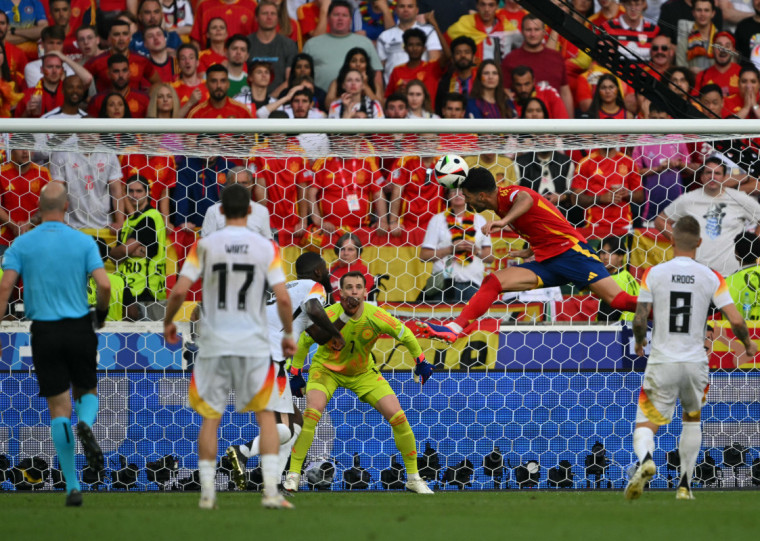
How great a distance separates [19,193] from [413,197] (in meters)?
3.65

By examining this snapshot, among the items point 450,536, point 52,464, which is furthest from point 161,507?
point 52,464

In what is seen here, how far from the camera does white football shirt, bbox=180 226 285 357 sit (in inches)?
249

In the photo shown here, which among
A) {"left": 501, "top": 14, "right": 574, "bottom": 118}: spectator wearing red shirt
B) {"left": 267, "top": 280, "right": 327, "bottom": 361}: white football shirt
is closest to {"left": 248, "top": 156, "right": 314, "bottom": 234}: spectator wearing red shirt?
{"left": 267, "top": 280, "right": 327, "bottom": 361}: white football shirt

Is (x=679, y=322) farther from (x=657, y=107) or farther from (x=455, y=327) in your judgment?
(x=657, y=107)

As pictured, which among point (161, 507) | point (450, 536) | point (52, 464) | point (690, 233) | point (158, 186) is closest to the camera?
point (450, 536)

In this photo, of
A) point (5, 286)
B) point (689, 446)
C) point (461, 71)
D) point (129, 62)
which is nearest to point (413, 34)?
point (461, 71)

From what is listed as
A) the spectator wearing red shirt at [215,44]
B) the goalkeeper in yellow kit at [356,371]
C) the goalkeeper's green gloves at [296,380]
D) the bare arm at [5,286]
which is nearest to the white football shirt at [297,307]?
the goalkeeper in yellow kit at [356,371]

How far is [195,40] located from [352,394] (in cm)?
599

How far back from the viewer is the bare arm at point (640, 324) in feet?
24.8

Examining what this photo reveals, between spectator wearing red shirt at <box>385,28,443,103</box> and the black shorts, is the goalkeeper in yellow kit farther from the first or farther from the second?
spectator wearing red shirt at <box>385,28,443,103</box>

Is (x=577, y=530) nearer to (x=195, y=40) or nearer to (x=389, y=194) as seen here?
(x=389, y=194)

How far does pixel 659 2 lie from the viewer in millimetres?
14570

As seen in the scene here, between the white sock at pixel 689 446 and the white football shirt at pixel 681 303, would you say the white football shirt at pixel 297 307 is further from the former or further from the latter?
the white sock at pixel 689 446

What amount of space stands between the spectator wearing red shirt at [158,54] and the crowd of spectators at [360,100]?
20 millimetres
